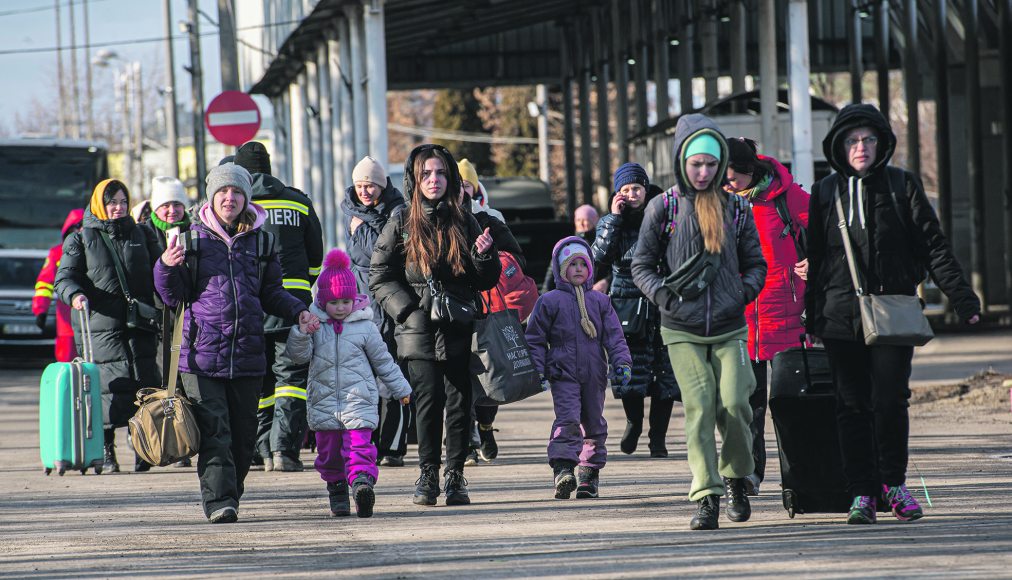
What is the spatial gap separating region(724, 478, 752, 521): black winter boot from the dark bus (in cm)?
2139

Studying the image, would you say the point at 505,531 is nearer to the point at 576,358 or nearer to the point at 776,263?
the point at 576,358

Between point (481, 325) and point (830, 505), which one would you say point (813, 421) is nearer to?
point (830, 505)

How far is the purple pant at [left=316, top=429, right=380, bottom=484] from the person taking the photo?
28.0ft

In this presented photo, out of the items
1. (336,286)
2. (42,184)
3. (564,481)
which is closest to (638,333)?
(564,481)

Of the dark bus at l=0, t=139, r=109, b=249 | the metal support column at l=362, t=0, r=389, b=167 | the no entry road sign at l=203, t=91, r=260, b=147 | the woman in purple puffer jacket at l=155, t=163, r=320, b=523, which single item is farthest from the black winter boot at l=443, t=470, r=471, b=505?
the dark bus at l=0, t=139, r=109, b=249

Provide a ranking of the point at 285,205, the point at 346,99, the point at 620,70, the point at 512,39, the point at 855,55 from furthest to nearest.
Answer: the point at 512,39 < the point at 620,70 < the point at 855,55 < the point at 346,99 < the point at 285,205

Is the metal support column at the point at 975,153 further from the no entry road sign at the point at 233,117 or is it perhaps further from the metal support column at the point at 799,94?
the no entry road sign at the point at 233,117

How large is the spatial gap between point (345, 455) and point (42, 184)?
72.3 ft

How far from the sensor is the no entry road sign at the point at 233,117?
18.3m

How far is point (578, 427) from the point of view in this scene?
9.18m

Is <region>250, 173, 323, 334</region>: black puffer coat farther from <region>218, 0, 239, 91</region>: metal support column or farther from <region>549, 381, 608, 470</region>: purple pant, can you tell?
<region>218, 0, 239, 91</region>: metal support column

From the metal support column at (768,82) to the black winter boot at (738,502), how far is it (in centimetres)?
1535

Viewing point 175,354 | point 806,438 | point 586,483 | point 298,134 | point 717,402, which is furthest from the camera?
point 298,134

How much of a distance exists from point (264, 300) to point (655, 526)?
7.66ft
